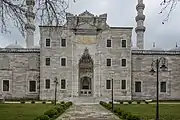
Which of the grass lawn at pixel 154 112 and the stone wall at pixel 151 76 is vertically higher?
the stone wall at pixel 151 76

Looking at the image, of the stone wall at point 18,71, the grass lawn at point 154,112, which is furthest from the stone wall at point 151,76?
the grass lawn at point 154,112

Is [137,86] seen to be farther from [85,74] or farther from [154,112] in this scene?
[154,112]

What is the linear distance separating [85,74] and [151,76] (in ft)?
30.1

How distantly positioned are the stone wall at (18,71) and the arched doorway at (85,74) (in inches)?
238

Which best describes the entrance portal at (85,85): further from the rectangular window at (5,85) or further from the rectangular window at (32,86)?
the rectangular window at (5,85)

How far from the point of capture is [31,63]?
149 ft

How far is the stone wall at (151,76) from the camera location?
4569cm

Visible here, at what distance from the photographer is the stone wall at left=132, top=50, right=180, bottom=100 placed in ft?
150

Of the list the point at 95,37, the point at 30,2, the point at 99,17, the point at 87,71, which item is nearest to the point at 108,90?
the point at 87,71

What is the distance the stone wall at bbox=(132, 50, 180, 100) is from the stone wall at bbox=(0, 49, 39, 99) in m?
13.7

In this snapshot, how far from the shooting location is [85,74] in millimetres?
45469

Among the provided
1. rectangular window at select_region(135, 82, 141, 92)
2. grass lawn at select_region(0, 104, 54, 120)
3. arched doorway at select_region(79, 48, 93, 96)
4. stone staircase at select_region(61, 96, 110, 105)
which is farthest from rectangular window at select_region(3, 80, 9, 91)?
grass lawn at select_region(0, 104, 54, 120)

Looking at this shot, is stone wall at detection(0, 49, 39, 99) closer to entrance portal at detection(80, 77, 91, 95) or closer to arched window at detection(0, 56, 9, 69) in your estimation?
arched window at detection(0, 56, 9, 69)

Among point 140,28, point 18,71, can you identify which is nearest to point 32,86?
point 18,71
